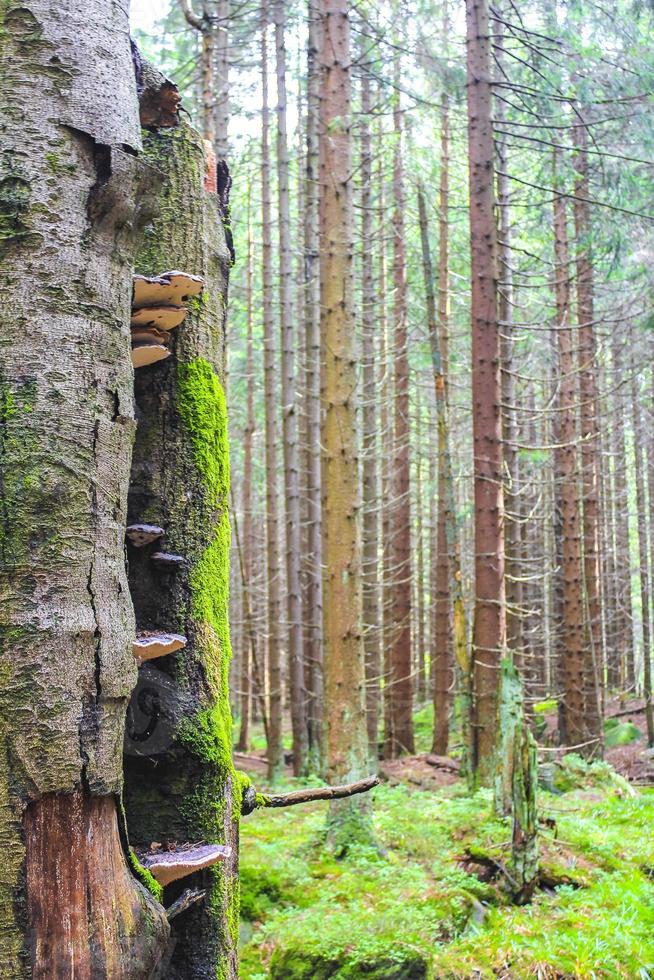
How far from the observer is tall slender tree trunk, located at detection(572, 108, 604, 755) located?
1273cm

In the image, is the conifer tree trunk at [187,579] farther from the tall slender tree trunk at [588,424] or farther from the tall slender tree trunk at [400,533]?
the tall slender tree trunk at [400,533]

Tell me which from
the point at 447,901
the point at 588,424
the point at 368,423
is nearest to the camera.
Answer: the point at 447,901

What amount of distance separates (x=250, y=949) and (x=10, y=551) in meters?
5.17

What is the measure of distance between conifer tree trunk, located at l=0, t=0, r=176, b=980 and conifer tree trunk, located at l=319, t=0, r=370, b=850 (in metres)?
5.66

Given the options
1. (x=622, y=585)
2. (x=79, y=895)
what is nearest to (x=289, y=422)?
(x=79, y=895)

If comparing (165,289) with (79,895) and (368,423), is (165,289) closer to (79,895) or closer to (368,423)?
(79,895)

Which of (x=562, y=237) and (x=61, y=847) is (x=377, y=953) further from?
(x=562, y=237)

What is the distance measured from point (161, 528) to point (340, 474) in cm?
536

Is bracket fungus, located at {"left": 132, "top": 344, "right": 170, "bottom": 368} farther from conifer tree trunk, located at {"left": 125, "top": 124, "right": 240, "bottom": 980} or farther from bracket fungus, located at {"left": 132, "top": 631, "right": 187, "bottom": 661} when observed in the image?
bracket fungus, located at {"left": 132, "top": 631, "right": 187, "bottom": 661}

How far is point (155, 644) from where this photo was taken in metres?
1.63

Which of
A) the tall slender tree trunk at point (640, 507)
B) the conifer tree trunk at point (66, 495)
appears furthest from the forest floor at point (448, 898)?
the tall slender tree trunk at point (640, 507)

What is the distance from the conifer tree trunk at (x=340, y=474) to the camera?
6.94 metres

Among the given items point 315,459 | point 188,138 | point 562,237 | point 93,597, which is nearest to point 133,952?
point 93,597

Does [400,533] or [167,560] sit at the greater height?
[167,560]
